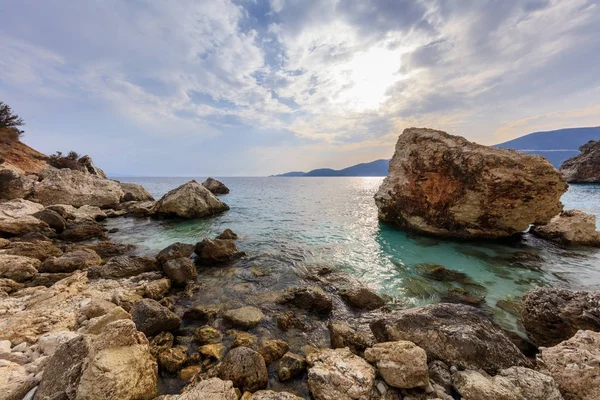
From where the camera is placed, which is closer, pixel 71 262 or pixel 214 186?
pixel 71 262

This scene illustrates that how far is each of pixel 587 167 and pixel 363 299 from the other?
9163 centimetres

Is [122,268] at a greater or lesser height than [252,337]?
greater

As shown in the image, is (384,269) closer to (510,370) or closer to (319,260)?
(319,260)

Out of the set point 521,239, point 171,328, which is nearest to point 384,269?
point 171,328

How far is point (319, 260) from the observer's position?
40.8ft

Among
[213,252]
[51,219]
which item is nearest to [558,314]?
[213,252]

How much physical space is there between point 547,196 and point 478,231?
3.93m

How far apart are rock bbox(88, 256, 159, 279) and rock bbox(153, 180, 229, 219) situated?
13162 mm

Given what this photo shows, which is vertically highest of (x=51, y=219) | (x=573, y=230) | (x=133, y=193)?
(x=133, y=193)

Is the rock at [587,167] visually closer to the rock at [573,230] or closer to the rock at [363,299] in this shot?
the rock at [573,230]

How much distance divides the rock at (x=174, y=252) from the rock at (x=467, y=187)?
15778mm

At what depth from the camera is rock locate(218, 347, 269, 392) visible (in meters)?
4.43

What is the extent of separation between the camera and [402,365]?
171 inches

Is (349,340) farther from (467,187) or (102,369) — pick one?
(467,187)
